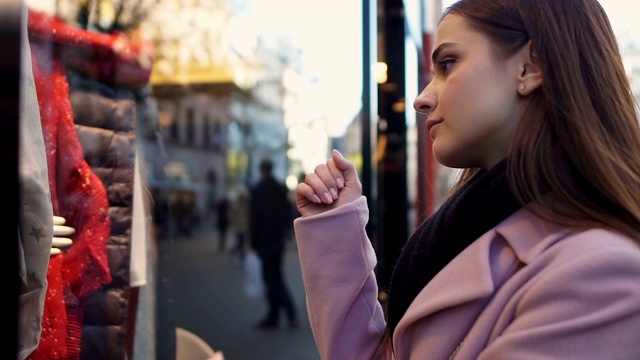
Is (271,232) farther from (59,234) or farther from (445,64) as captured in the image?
(445,64)

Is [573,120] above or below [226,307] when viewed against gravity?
above

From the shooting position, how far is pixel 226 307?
19.0ft

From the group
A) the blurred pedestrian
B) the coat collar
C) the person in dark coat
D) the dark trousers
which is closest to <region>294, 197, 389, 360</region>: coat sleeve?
the coat collar

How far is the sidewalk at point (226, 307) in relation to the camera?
3.29 meters

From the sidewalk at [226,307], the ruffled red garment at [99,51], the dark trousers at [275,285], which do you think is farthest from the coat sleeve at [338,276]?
the dark trousers at [275,285]

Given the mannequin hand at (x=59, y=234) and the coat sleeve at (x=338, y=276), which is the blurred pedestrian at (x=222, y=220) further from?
the coat sleeve at (x=338, y=276)

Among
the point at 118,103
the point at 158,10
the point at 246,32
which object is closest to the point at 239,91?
the point at 246,32

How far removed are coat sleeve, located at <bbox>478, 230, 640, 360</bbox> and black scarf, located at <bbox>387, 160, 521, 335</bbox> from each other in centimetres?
16

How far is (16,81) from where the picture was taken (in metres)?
0.62

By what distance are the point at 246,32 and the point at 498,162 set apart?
721cm

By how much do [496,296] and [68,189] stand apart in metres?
1.10

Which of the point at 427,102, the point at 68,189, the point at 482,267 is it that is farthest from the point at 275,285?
the point at 482,267

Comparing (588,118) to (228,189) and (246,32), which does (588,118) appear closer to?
(246,32)

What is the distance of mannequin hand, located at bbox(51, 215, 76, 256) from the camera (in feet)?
4.92
